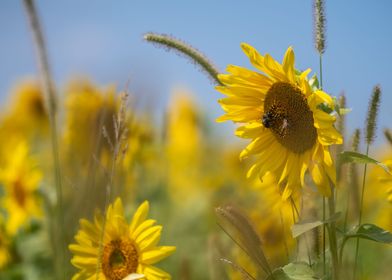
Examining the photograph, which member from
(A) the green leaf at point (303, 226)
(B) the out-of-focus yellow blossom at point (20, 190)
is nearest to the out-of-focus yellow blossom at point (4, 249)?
(B) the out-of-focus yellow blossom at point (20, 190)

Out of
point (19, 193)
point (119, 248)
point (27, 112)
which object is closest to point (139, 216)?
point (119, 248)

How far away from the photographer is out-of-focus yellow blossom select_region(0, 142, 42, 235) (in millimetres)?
4410

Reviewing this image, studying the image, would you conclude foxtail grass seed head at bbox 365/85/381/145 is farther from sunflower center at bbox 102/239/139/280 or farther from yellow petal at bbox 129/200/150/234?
sunflower center at bbox 102/239/139/280

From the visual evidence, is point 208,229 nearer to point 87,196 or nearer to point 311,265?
point 87,196

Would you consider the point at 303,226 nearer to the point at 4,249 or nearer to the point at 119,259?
the point at 119,259

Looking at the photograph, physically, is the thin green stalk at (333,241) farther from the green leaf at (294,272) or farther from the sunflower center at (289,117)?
the sunflower center at (289,117)

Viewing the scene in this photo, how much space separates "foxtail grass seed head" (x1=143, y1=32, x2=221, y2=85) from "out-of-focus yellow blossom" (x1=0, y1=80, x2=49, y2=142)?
7.57 m

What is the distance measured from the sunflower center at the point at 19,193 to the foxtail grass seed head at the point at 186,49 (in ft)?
8.05

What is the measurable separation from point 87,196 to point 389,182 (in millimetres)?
1297

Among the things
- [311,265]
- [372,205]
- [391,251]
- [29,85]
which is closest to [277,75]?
[311,265]

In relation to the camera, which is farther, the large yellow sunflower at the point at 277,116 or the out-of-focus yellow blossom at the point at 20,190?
the out-of-focus yellow blossom at the point at 20,190

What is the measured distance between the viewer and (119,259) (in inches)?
98.0

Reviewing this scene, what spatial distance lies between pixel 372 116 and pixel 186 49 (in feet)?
2.38

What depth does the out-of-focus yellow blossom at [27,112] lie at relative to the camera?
386 inches
